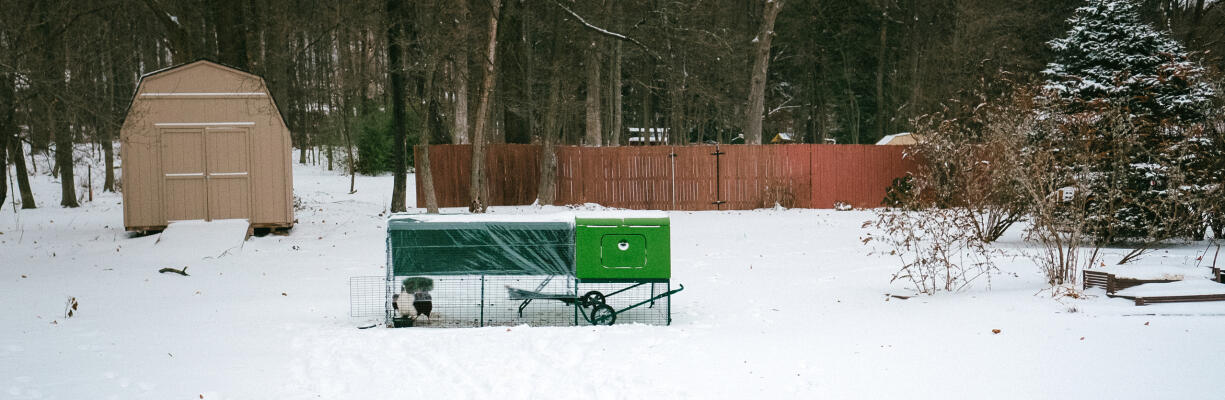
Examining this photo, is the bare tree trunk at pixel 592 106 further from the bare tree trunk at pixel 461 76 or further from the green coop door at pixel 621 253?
the green coop door at pixel 621 253

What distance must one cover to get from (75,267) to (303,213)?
7754 millimetres

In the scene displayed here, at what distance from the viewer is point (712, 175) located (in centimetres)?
2212

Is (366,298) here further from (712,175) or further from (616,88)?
(616,88)

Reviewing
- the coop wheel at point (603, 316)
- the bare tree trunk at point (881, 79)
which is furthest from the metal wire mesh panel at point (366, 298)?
the bare tree trunk at point (881, 79)

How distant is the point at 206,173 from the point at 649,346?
1112 cm

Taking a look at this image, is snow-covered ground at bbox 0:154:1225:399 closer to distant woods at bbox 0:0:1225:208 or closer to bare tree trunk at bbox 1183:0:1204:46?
distant woods at bbox 0:0:1225:208

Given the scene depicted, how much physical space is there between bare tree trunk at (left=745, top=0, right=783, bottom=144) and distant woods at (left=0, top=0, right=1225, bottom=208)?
0.04 m

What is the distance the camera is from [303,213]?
19.6 meters

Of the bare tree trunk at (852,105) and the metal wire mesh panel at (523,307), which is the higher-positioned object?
the bare tree trunk at (852,105)

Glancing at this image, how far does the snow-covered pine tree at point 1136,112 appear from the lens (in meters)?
11.7

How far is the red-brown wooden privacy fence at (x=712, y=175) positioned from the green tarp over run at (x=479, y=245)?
14566mm

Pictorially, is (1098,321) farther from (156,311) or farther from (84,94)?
(84,94)

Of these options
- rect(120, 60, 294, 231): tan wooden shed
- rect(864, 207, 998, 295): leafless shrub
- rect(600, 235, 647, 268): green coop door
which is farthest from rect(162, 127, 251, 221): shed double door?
rect(864, 207, 998, 295): leafless shrub

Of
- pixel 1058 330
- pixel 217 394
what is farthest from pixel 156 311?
pixel 1058 330
